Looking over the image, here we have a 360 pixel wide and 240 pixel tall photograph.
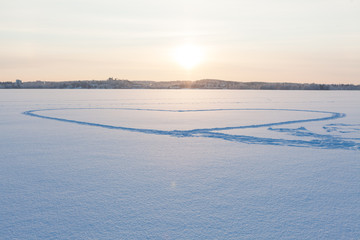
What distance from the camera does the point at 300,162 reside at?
580 centimetres

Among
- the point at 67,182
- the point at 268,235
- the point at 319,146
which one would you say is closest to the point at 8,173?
the point at 67,182

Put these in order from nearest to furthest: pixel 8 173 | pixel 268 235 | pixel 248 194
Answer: pixel 268 235, pixel 248 194, pixel 8 173

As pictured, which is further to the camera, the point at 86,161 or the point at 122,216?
the point at 86,161

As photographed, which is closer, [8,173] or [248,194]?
[248,194]

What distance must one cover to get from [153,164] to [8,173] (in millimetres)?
2255

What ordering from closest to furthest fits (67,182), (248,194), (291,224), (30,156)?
1. (291,224)
2. (248,194)
3. (67,182)
4. (30,156)

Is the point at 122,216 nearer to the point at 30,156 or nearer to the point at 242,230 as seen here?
the point at 242,230

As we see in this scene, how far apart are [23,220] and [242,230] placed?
2.13 m

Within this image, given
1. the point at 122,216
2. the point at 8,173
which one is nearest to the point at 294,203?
the point at 122,216

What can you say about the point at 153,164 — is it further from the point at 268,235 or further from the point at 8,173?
the point at 268,235

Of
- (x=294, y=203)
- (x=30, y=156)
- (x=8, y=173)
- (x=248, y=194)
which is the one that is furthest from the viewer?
(x=30, y=156)

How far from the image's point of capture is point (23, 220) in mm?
3232

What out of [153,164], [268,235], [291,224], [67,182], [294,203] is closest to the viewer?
[268,235]

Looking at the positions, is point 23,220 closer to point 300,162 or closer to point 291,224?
point 291,224
